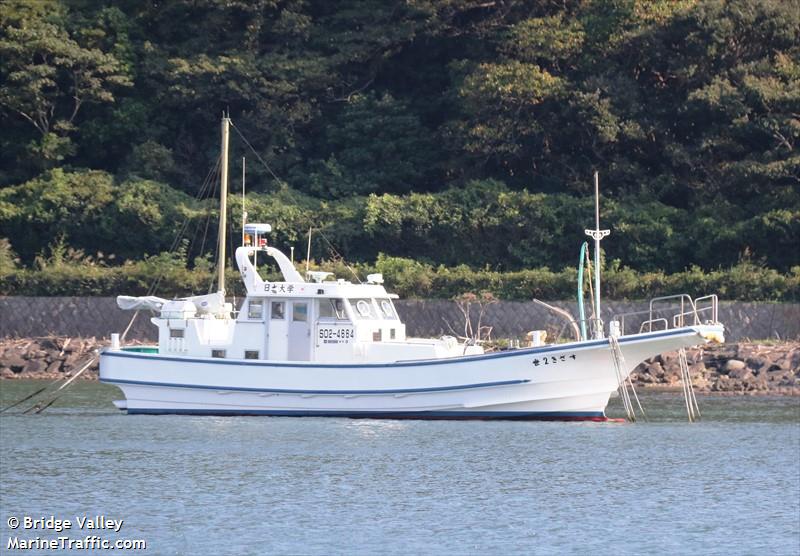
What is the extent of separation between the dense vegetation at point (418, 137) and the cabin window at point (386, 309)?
1140 centimetres

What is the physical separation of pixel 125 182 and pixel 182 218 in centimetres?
301

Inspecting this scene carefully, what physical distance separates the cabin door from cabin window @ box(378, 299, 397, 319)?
1531 mm

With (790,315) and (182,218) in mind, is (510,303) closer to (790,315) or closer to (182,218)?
(790,315)

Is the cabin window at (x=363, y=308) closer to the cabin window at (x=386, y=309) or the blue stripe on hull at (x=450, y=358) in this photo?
the cabin window at (x=386, y=309)

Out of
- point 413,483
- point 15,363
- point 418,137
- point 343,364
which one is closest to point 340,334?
point 343,364

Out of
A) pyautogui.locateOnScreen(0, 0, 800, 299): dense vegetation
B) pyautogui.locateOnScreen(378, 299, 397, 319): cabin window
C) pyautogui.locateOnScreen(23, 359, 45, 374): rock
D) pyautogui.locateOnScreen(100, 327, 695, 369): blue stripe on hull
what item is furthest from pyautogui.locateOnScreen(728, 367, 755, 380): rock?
pyautogui.locateOnScreen(23, 359, 45, 374): rock

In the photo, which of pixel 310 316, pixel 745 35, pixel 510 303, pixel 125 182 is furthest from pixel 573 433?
pixel 125 182

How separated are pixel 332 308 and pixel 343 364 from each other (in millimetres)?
1253

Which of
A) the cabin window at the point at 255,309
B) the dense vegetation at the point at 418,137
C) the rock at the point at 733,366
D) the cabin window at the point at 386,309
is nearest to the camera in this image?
the cabin window at the point at 255,309

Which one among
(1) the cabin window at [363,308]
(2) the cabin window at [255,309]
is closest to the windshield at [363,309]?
(1) the cabin window at [363,308]

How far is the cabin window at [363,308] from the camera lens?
31.8m

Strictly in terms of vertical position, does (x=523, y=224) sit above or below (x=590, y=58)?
below

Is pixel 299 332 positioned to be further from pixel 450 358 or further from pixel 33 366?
pixel 33 366

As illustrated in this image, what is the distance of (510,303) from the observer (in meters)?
42.4
